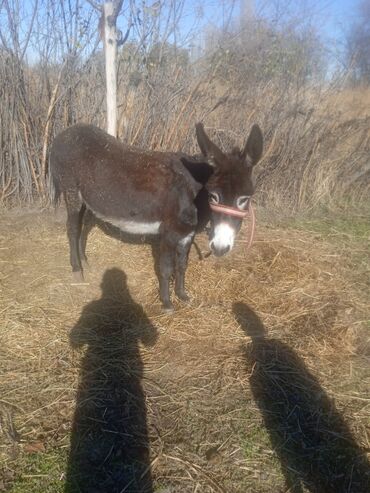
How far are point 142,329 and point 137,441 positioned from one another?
106 cm

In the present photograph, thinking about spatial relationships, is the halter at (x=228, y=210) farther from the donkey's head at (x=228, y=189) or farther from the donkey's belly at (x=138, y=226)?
the donkey's belly at (x=138, y=226)

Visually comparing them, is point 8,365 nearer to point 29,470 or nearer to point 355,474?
point 29,470

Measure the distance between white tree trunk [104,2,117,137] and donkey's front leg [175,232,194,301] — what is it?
8.04 feet

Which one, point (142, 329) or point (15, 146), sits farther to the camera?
point (15, 146)

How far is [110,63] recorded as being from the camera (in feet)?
14.6

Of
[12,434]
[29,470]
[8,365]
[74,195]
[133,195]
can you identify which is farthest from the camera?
[74,195]

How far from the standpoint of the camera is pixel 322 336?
290 centimetres

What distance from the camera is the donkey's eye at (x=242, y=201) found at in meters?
2.68

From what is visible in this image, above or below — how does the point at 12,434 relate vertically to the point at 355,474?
below

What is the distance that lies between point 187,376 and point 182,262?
3.76ft

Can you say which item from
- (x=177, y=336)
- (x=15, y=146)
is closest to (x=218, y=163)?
(x=177, y=336)

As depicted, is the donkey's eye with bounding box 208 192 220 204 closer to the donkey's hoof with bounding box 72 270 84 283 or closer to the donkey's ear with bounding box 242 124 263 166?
the donkey's ear with bounding box 242 124 263 166

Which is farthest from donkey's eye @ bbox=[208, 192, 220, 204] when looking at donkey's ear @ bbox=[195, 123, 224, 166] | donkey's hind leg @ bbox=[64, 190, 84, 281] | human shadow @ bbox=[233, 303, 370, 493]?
donkey's hind leg @ bbox=[64, 190, 84, 281]

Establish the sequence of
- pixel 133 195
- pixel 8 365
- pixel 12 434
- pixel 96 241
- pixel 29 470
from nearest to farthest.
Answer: pixel 29 470
pixel 12 434
pixel 8 365
pixel 133 195
pixel 96 241
